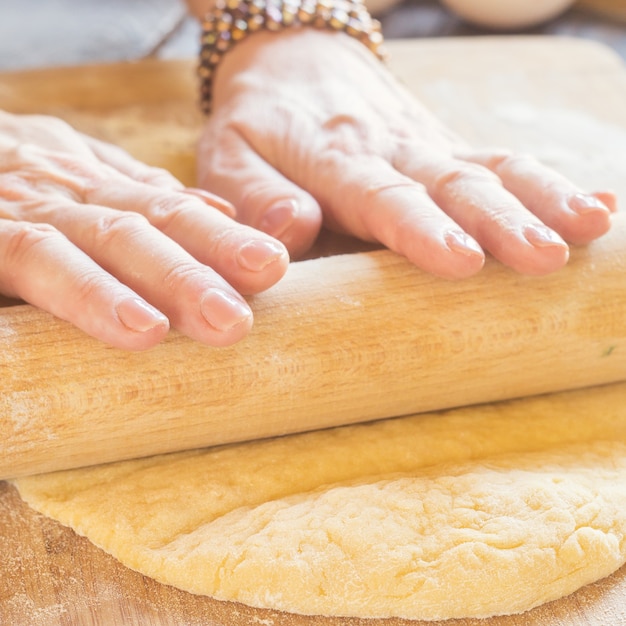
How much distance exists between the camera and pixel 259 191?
1.33 meters

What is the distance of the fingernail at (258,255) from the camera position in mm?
1022

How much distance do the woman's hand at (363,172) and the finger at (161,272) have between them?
234mm

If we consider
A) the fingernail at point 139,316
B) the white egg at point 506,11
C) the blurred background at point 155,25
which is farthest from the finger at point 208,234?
the white egg at point 506,11

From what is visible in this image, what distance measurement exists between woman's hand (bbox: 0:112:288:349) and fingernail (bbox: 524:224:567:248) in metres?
0.31

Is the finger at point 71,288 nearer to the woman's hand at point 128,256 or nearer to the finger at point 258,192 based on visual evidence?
the woman's hand at point 128,256

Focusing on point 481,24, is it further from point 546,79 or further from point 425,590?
point 425,590

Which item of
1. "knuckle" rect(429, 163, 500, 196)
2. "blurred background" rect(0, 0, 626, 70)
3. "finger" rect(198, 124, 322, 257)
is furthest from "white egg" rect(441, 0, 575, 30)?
"knuckle" rect(429, 163, 500, 196)

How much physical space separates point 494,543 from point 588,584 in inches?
4.7

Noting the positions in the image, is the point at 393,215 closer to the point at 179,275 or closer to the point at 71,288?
the point at 179,275

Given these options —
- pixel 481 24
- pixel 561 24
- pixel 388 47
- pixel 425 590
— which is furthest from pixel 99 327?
pixel 561 24

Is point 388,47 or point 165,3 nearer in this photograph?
point 388,47

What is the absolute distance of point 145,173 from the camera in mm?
1360

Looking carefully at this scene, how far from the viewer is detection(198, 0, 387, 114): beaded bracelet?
1.79 metres

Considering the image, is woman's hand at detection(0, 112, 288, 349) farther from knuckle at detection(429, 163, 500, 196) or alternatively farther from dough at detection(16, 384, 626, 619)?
knuckle at detection(429, 163, 500, 196)
